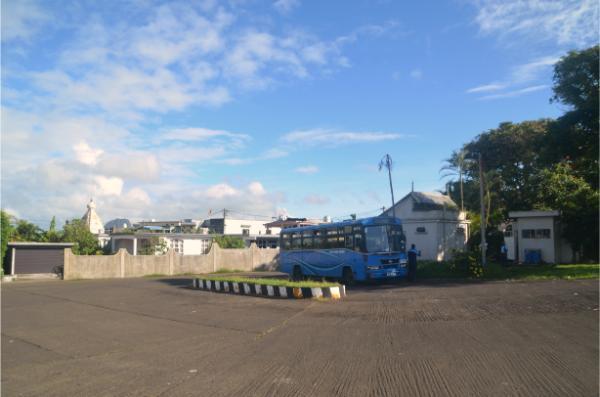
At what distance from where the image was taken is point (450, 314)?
11.8 m

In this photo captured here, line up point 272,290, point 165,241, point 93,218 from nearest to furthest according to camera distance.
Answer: point 272,290, point 165,241, point 93,218

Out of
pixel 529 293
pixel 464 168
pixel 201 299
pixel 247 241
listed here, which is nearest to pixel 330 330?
pixel 529 293

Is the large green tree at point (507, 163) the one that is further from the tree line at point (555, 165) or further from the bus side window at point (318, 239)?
the bus side window at point (318, 239)

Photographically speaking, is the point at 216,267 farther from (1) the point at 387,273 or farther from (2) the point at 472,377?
(2) the point at 472,377

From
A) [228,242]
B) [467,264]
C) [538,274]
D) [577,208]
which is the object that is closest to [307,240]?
[467,264]

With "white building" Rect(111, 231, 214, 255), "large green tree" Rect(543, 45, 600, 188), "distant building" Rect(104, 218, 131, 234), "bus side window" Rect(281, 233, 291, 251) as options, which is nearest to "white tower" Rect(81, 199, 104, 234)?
"distant building" Rect(104, 218, 131, 234)

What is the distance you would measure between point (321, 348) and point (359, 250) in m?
12.9

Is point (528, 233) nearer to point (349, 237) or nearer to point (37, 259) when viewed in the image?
point (349, 237)

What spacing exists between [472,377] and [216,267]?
111 ft

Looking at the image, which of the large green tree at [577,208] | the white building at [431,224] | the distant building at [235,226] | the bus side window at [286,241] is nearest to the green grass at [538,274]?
the large green tree at [577,208]

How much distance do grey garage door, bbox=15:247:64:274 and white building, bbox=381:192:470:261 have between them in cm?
2442

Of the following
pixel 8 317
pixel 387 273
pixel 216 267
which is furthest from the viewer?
pixel 216 267

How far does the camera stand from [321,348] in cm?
870

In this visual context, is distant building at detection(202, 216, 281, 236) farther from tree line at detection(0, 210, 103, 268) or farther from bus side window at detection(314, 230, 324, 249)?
bus side window at detection(314, 230, 324, 249)
